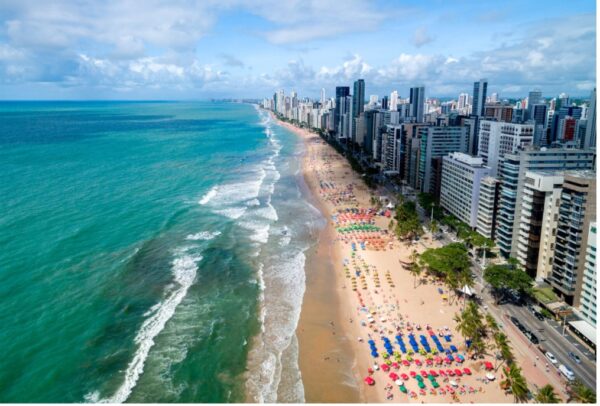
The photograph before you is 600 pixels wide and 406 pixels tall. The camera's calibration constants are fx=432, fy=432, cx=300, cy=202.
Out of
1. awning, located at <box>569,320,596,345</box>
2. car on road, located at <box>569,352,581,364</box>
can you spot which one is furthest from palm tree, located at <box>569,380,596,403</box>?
awning, located at <box>569,320,596,345</box>

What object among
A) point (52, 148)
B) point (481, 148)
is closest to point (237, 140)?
point (52, 148)

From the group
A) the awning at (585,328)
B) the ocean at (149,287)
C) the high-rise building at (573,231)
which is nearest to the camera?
the ocean at (149,287)

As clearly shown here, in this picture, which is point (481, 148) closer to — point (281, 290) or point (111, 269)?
point (281, 290)

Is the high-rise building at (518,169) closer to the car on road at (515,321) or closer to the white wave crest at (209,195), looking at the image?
the car on road at (515,321)

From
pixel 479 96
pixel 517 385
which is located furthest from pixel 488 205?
pixel 479 96

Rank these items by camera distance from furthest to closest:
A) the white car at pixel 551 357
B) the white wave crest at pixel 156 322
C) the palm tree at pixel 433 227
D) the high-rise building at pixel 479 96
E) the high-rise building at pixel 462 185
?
the high-rise building at pixel 479 96 → the palm tree at pixel 433 227 → the high-rise building at pixel 462 185 → the white car at pixel 551 357 → the white wave crest at pixel 156 322

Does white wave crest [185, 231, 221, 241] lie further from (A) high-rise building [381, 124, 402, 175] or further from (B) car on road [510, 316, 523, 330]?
(A) high-rise building [381, 124, 402, 175]

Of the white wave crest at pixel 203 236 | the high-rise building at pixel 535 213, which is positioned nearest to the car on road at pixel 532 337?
the high-rise building at pixel 535 213
